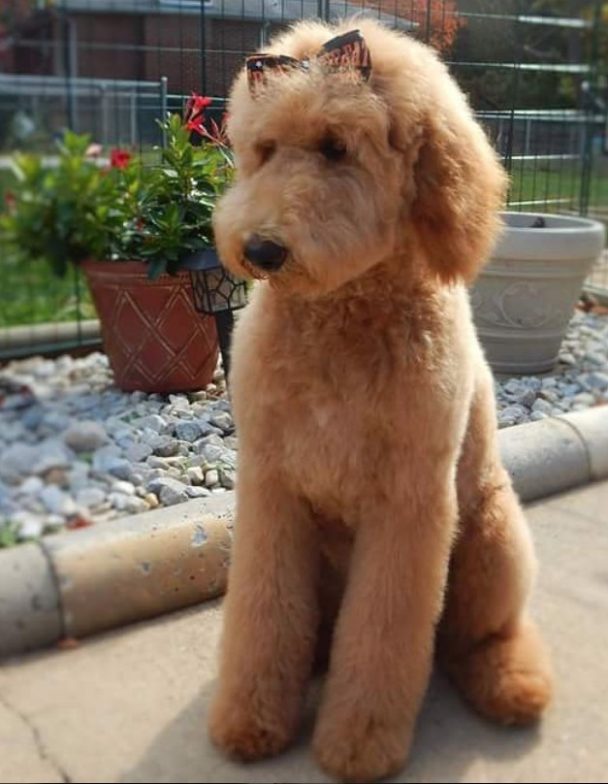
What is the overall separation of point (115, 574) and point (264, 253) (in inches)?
40.1

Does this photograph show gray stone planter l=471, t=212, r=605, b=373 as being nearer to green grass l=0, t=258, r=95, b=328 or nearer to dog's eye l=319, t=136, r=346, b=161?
dog's eye l=319, t=136, r=346, b=161

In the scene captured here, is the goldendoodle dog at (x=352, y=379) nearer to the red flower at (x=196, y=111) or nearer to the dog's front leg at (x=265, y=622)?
the dog's front leg at (x=265, y=622)

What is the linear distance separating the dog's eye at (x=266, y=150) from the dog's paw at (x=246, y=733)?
1153 millimetres

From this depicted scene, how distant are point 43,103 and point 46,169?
0.45 ft

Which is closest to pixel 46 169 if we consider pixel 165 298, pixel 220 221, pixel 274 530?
pixel 220 221

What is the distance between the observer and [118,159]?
168 centimetres

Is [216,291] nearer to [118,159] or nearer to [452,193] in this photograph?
[452,193]

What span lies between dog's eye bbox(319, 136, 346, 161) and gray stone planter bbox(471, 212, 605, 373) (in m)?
2.65

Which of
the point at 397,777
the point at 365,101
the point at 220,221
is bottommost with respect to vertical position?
the point at 397,777

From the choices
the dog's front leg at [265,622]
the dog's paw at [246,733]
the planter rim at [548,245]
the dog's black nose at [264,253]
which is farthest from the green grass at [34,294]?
the planter rim at [548,245]

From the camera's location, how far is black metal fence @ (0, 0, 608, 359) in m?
1.20

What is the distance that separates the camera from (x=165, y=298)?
9.79 ft

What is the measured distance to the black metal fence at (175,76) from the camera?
47.3 inches

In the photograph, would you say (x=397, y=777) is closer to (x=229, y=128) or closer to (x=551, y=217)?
(x=229, y=128)
